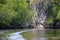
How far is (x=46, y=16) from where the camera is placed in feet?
208

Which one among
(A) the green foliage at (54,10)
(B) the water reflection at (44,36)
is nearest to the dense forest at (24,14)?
(A) the green foliage at (54,10)

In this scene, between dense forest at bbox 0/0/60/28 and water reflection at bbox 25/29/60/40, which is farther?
dense forest at bbox 0/0/60/28

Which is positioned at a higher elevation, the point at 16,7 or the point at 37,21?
the point at 16,7

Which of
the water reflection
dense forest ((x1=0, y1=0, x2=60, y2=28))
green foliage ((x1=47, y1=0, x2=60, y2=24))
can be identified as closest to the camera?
the water reflection

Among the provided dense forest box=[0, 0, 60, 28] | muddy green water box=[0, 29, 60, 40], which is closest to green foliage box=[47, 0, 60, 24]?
dense forest box=[0, 0, 60, 28]

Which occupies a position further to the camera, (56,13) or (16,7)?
(56,13)

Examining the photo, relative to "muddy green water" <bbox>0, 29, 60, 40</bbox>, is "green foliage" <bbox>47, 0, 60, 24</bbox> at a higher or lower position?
lower

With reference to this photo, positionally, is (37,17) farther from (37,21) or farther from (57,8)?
(57,8)

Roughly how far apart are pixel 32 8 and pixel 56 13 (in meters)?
5.79

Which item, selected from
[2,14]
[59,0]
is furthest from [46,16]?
[2,14]

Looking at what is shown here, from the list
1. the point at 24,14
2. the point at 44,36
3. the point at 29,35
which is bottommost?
the point at 24,14

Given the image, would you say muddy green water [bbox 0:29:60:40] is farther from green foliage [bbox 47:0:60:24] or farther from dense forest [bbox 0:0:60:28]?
green foliage [bbox 47:0:60:24]

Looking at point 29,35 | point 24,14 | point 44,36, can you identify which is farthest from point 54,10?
point 44,36

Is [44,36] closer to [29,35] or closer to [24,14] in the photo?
[29,35]
